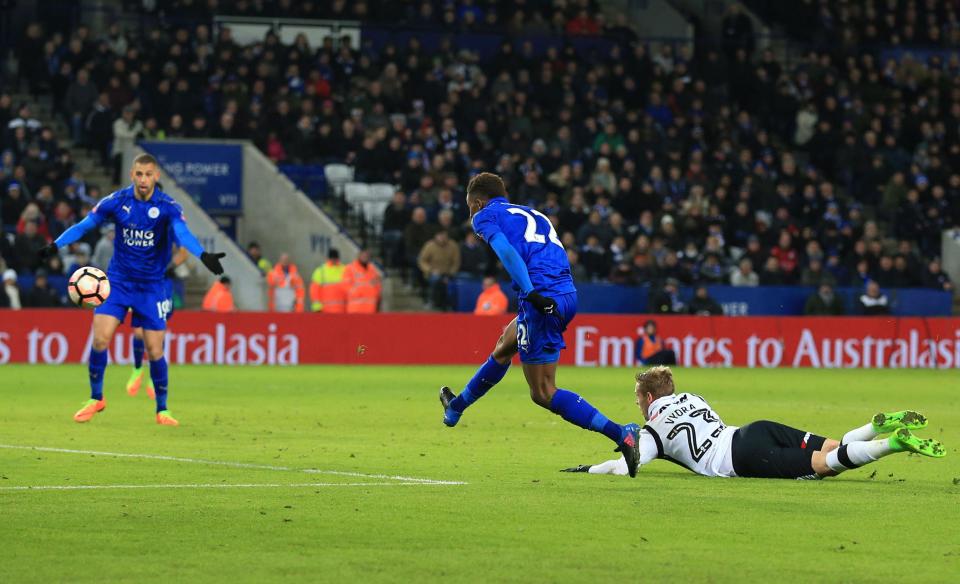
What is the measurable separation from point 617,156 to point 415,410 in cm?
1749

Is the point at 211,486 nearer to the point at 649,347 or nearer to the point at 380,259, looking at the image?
the point at 649,347

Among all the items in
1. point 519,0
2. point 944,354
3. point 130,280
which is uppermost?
point 519,0

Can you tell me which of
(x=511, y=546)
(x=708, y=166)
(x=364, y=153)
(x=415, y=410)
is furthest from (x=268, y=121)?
(x=511, y=546)

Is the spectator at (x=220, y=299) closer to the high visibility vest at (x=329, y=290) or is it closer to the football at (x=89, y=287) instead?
the high visibility vest at (x=329, y=290)

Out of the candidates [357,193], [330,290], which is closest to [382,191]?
[357,193]

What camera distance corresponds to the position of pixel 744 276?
107ft

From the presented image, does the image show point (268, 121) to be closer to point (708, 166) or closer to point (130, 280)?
point (708, 166)

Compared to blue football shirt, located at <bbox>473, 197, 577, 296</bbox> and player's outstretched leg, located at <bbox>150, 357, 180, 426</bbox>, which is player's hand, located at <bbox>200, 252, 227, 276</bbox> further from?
blue football shirt, located at <bbox>473, 197, 577, 296</bbox>

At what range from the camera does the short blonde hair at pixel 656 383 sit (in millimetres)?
11578

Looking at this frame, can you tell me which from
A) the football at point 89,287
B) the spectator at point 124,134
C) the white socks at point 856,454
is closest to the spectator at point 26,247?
the spectator at point 124,134

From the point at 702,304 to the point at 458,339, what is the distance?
461 cm

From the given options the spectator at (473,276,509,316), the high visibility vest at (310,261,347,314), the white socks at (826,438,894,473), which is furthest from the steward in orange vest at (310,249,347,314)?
the white socks at (826,438,894,473)

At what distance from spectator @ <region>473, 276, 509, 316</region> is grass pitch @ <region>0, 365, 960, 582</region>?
38.6 feet

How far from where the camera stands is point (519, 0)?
1577 inches
